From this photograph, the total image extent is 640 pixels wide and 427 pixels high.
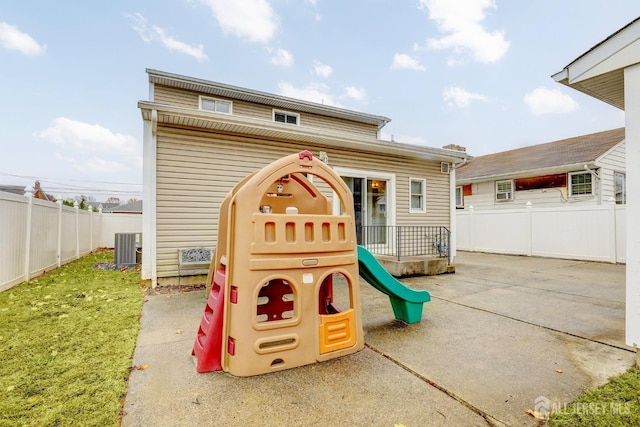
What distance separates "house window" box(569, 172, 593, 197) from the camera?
41.3 ft

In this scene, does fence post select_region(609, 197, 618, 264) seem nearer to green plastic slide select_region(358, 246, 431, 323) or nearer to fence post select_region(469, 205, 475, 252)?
fence post select_region(469, 205, 475, 252)

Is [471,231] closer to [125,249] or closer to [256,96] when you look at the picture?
[256,96]

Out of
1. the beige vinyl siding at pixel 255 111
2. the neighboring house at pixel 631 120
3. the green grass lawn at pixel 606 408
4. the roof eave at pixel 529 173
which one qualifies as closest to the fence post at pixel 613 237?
the roof eave at pixel 529 173

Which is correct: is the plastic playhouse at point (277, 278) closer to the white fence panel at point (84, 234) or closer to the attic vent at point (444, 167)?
the attic vent at point (444, 167)

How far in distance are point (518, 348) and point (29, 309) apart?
6.39 metres

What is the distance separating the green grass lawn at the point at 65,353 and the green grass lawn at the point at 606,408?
290cm

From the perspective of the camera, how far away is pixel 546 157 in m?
14.5

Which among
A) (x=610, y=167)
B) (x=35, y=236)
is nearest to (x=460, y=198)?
(x=610, y=167)

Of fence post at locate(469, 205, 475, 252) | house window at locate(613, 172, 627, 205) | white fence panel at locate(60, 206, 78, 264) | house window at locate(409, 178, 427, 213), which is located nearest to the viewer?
white fence panel at locate(60, 206, 78, 264)

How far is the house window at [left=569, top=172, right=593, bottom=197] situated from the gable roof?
26.9 inches

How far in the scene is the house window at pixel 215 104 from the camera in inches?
425

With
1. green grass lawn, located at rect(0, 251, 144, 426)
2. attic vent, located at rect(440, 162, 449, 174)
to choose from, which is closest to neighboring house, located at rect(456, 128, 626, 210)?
attic vent, located at rect(440, 162, 449, 174)

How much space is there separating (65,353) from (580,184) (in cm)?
1685

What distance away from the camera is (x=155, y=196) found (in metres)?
6.07
